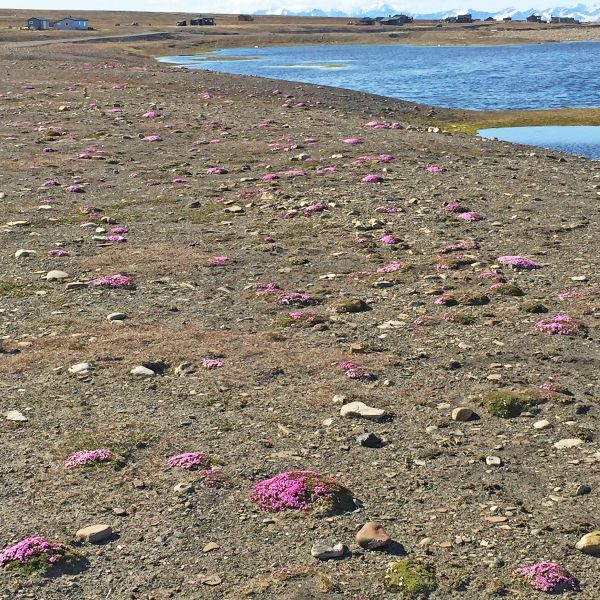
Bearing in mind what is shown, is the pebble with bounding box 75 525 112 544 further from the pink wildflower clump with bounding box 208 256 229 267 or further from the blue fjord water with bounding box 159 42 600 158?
the blue fjord water with bounding box 159 42 600 158

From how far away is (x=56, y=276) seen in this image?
19.5m

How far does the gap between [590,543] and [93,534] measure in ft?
16.4

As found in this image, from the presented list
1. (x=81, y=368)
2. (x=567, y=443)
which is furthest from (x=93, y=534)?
(x=567, y=443)

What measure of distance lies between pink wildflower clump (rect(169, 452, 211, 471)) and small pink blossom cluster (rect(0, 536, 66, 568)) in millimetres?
2152

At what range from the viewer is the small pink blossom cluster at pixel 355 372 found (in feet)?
45.5

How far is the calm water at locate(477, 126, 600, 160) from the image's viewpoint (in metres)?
42.7

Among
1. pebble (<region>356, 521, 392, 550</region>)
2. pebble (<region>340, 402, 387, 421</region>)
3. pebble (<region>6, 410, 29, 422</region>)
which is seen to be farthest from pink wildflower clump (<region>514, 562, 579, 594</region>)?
pebble (<region>6, 410, 29, 422</region>)

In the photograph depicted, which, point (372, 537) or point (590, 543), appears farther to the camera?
point (372, 537)

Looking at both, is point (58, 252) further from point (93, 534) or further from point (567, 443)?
point (567, 443)

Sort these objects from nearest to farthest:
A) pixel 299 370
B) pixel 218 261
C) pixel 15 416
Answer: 1. pixel 15 416
2. pixel 299 370
3. pixel 218 261

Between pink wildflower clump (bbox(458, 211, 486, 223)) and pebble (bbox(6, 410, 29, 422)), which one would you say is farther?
pink wildflower clump (bbox(458, 211, 486, 223))

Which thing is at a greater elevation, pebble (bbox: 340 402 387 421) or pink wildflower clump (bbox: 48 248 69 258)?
pink wildflower clump (bbox: 48 248 69 258)

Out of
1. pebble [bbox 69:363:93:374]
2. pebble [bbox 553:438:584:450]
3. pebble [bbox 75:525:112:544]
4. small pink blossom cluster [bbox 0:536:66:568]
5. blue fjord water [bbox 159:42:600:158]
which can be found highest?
blue fjord water [bbox 159:42:600:158]

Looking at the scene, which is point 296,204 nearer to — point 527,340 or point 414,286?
point 414,286
